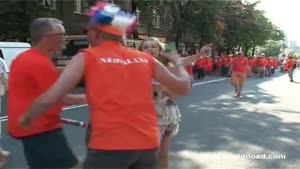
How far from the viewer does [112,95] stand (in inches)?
111

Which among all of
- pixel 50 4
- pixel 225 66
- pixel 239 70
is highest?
pixel 50 4

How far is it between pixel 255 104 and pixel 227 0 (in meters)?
29.9

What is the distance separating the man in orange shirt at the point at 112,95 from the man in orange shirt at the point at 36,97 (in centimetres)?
48

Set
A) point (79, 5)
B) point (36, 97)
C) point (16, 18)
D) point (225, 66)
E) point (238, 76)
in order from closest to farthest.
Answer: point (36, 97) < point (238, 76) < point (16, 18) < point (79, 5) < point (225, 66)

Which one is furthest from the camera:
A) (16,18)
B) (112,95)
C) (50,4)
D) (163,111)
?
(50,4)

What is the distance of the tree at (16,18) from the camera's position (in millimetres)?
24016

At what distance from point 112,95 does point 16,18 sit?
74.3ft

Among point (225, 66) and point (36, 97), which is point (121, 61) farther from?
point (225, 66)

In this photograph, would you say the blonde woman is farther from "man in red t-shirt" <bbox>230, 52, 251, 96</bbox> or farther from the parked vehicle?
the parked vehicle

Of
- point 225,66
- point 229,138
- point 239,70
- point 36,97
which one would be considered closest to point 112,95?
point 36,97

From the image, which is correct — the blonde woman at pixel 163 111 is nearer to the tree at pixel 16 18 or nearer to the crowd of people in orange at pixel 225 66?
the tree at pixel 16 18

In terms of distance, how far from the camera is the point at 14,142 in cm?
848

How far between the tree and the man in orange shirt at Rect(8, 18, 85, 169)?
20.9 m

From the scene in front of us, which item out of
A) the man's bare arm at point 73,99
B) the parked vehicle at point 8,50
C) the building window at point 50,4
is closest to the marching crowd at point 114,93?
the man's bare arm at point 73,99
